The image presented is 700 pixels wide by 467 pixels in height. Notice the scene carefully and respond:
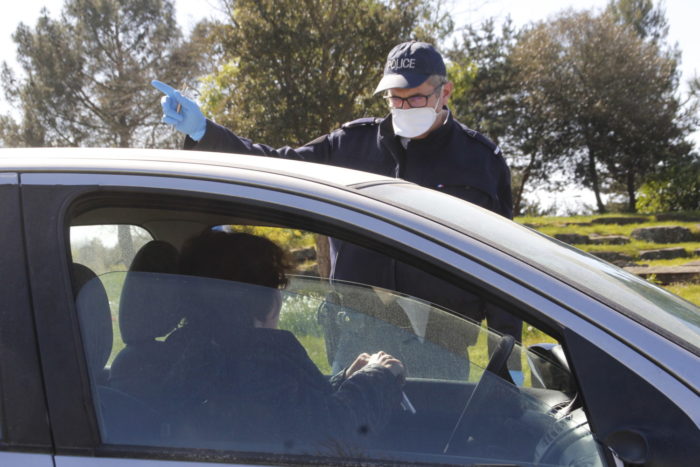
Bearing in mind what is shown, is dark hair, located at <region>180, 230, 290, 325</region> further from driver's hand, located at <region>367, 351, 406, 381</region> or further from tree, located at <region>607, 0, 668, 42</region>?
tree, located at <region>607, 0, 668, 42</region>

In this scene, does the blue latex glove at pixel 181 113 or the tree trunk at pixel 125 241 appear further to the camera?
the blue latex glove at pixel 181 113

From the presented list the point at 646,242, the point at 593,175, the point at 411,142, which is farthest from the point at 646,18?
Answer: the point at 411,142

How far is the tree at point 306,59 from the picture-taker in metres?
8.10

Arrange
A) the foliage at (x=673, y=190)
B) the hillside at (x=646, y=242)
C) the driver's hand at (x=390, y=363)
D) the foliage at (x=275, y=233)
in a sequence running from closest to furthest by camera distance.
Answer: the driver's hand at (x=390, y=363), the foliage at (x=275, y=233), the hillside at (x=646, y=242), the foliage at (x=673, y=190)

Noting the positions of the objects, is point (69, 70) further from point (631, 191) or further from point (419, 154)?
point (419, 154)

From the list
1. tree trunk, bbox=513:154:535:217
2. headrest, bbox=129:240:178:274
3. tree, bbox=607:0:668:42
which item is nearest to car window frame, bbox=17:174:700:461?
headrest, bbox=129:240:178:274

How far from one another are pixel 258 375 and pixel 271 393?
0.16 feet

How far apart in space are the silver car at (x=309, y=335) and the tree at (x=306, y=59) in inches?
259

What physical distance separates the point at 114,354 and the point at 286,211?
1.59ft

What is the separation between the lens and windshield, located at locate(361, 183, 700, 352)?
142cm

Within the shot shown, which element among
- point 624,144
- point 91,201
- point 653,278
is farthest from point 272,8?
point 624,144

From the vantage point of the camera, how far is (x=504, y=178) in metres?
3.04

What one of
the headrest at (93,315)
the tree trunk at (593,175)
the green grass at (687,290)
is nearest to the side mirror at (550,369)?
the headrest at (93,315)

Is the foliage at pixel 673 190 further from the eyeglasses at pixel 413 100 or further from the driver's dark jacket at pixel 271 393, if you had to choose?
the driver's dark jacket at pixel 271 393
